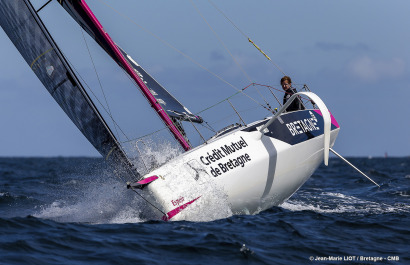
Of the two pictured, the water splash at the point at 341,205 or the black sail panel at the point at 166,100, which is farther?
the black sail panel at the point at 166,100

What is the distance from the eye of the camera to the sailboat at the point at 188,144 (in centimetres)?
714

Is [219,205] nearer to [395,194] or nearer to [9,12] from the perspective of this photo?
[9,12]

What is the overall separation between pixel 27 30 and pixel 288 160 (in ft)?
14.3

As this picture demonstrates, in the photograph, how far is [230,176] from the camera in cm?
746

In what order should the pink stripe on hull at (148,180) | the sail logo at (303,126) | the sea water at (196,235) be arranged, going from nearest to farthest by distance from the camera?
1. the sea water at (196,235)
2. the pink stripe on hull at (148,180)
3. the sail logo at (303,126)

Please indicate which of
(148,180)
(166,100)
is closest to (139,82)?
(166,100)

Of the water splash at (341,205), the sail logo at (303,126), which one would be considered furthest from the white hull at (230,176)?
the water splash at (341,205)

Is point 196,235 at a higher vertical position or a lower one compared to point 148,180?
lower

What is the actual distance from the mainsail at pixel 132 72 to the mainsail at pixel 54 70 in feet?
2.60

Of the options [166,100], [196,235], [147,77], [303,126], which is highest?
[147,77]

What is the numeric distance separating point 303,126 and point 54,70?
3940mm

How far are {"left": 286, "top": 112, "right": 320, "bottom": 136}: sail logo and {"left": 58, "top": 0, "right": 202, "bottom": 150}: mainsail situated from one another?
5.24ft

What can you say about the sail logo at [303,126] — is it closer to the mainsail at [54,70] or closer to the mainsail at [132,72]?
the mainsail at [132,72]

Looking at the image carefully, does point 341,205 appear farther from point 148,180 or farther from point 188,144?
point 148,180
